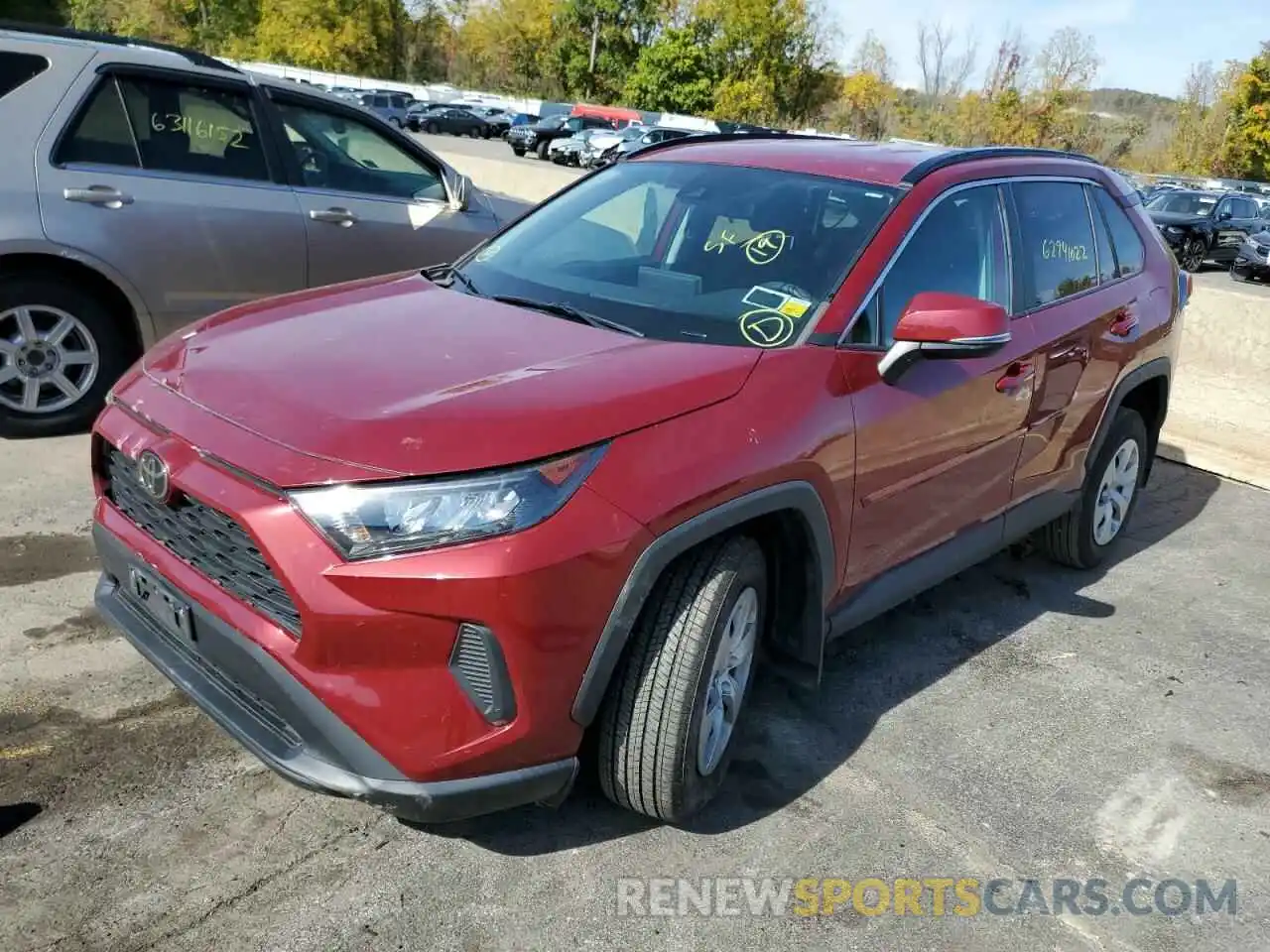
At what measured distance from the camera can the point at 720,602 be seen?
8.69 ft

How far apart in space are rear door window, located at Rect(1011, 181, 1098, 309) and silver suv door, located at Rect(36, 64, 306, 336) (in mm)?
3655

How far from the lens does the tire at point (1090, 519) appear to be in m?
4.71

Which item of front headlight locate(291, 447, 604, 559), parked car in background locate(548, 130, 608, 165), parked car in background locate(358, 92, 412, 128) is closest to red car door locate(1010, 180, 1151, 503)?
front headlight locate(291, 447, 604, 559)

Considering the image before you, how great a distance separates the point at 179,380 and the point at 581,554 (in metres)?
1.20

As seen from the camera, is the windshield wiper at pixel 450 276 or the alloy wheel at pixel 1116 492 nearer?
the windshield wiper at pixel 450 276

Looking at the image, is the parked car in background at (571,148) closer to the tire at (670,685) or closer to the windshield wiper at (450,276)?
the windshield wiper at (450,276)

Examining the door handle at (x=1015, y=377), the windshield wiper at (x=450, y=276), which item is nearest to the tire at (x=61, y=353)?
the windshield wiper at (x=450, y=276)

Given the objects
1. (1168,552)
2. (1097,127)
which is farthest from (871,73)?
(1168,552)

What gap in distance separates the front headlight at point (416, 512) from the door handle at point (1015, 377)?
6.70ft

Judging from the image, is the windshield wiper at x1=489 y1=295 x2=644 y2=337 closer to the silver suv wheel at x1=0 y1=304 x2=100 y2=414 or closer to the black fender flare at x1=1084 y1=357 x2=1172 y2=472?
the black fender flare at x1=1084 y1=357 x2=1172 y2=472

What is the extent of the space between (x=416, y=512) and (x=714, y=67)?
6555 cm

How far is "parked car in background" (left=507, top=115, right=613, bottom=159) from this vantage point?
1683 inches

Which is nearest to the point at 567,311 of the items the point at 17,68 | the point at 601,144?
the point at 17,68

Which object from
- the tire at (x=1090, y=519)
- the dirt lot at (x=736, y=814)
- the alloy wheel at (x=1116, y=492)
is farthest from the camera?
the alloy wheel at (x=1116, y=492)
